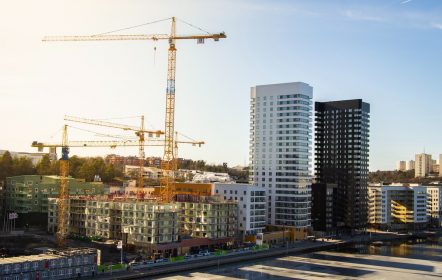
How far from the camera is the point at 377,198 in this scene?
140375 millimetres

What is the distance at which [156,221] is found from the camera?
243ft

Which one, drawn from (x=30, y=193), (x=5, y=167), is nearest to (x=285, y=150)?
(x=30, y=193)

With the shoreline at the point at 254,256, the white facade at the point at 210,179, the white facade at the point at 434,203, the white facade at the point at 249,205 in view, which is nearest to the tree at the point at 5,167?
the white facade at the point at 210,179

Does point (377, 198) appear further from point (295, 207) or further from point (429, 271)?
point (429, 271)

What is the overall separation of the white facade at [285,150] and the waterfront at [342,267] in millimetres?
14902

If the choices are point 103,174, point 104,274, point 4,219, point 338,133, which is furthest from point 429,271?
point 103,174

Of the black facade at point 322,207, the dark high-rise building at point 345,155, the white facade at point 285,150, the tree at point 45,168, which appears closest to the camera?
the white facade at point 285,150

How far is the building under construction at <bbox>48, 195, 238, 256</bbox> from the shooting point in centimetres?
7462

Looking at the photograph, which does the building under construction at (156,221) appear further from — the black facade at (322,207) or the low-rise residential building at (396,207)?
the low-rise residential building at (396,207)

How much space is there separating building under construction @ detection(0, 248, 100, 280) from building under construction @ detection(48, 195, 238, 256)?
13.3 metres

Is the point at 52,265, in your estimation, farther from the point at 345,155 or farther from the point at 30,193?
the point at 345,155

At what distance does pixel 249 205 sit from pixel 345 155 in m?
45.1

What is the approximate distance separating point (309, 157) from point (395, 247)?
81.4 ft

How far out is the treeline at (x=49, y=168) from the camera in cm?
13150
